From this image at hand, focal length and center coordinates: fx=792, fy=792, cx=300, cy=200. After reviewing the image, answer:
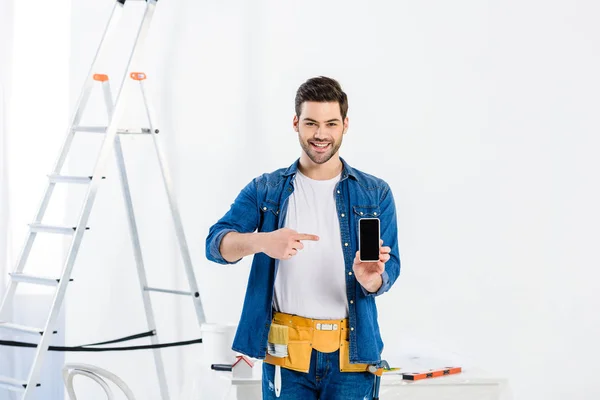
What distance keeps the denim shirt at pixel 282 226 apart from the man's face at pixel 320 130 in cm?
9

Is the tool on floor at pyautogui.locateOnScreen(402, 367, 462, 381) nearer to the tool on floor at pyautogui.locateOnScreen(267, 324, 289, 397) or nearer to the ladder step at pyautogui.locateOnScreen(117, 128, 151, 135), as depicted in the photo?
the tool on floor at pyautogui.locateOnScreen(267, 324, 289, 397)

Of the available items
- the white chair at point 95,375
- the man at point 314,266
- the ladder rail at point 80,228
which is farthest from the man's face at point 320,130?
the ladder rail at point 80,228

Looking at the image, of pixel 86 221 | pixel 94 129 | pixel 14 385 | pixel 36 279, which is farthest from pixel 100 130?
pixel 14 385

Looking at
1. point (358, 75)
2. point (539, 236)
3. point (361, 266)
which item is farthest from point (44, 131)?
point (361, 266)

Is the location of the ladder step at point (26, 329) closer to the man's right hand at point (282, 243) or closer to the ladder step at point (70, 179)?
the ladder step at point (70, 179)

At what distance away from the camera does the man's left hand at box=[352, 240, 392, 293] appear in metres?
1.85

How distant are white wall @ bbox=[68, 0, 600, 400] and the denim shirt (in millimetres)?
1447

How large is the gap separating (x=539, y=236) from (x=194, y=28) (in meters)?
1.89

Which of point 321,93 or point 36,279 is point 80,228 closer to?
point 36,279

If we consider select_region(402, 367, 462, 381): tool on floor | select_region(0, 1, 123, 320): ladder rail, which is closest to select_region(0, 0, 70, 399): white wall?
select_region(0, 1, 123, 320): ladder rail

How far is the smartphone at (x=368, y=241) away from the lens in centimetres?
183

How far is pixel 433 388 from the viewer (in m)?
2.61

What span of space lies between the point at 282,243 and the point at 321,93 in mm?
416

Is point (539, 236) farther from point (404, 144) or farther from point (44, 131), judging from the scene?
point (44, 131)
